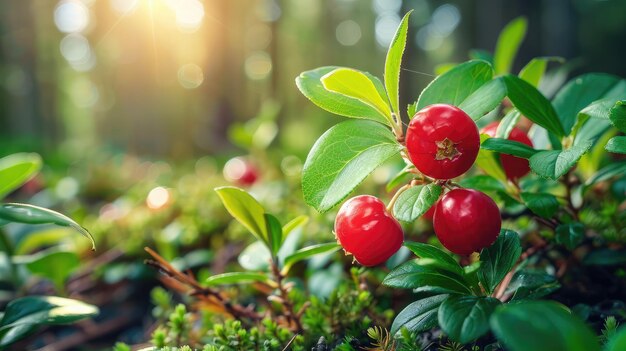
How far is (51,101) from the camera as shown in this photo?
17.8 meters

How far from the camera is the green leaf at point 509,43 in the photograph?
1768mm

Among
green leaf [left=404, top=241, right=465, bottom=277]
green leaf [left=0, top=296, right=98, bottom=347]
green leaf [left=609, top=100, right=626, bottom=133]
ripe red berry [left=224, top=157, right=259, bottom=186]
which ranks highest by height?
green leaf [left=609, top=100, right=626, bottom=133]

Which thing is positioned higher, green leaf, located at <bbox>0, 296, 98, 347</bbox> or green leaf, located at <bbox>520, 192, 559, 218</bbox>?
green leaf, located at <bbox>520, 192, 559, 218</bbox>

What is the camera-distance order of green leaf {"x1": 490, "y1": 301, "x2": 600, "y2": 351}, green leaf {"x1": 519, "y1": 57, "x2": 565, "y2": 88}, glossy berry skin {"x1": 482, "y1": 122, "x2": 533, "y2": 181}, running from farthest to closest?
green leaf {"x1": 519, "y1": 57, "x2": 565, "y2": 88}
glossy berry skin {"x1": 482, "y1": 122, "x2": 533, "y2": 181}
green leaf {"x1": 490, "y1": 301, "x2": 600, "y2": 351}

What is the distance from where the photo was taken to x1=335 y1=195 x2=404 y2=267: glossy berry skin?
100 cm

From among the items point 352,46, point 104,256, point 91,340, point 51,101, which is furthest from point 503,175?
point 352,46

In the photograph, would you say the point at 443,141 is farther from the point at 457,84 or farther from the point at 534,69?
the point at 534,69

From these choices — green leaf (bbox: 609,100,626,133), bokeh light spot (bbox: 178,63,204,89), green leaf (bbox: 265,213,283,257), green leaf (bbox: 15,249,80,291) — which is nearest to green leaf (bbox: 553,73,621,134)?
green leaf (bbox: 609,100,626,133)

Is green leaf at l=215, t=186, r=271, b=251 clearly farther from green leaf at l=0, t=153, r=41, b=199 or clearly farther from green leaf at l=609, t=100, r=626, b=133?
green leaf at l=609, t=100, r=626, b=133

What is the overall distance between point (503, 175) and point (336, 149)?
0.50 meters

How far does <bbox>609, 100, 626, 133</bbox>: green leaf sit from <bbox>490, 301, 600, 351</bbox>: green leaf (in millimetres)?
480

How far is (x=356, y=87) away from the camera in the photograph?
0.99 meters

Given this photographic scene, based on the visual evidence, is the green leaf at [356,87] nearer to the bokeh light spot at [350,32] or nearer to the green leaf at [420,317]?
the green leaf at [420,317]

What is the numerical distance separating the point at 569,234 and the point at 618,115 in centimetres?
32
